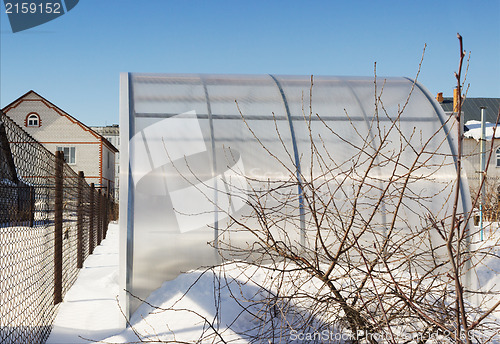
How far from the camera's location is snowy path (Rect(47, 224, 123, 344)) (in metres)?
4.88

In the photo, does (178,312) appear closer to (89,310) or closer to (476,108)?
(89,310)

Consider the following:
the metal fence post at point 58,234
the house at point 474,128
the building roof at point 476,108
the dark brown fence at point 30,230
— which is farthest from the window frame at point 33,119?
the metal fence post at point 58,234

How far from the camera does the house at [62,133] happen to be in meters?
33.0

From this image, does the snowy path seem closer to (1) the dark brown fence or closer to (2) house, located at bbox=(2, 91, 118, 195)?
(1) the dark brown fence

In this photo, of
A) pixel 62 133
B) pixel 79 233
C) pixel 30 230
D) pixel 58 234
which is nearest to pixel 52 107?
pixel 62 133

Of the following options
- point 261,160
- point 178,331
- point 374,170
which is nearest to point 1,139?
point 178,331

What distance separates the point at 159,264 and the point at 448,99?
38215 millimetres

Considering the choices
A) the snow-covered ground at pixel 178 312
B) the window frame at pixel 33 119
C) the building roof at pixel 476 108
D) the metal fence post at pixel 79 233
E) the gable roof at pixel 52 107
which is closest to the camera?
the snow-covered ground at pixel 178 312

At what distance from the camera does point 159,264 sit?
5477 mm

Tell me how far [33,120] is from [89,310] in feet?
102

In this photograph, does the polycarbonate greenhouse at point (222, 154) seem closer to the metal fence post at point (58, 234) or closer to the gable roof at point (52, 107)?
the metal fence post at point (58, 234)

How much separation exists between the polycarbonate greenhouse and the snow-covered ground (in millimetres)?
351

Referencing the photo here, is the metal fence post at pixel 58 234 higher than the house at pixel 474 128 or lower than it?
lower

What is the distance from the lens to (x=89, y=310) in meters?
5.70
